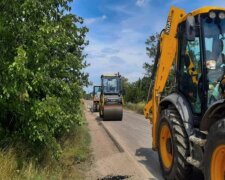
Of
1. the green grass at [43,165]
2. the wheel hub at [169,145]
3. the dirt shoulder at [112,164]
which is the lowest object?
the dirt shoulder at [112,164]

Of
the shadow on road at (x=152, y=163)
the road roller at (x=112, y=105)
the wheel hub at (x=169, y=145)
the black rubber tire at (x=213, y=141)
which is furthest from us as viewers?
the road roller at (x=112, y=105)

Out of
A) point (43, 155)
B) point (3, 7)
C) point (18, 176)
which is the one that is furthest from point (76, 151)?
point (3, 7)

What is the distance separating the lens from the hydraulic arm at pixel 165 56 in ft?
31.5

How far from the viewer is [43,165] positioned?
30.0ft

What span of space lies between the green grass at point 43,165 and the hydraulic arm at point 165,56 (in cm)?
206

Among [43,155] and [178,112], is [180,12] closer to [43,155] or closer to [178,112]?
[178,112]

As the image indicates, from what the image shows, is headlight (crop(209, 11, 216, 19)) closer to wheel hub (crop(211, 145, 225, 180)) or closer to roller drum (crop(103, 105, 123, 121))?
wheel hub (crop(211, 145, 225, 180))

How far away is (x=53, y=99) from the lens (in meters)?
8.41

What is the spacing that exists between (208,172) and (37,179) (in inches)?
124

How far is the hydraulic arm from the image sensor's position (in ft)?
31.5

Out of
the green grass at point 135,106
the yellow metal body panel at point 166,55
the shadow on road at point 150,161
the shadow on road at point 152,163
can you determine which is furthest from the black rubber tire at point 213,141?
the green grass at point 135,106

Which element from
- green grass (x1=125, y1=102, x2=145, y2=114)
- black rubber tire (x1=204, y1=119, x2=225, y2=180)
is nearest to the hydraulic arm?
black rubber tire (x1=204, y1=119, x2=225, y2=180)

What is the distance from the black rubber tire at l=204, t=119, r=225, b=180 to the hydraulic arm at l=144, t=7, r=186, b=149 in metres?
3.24

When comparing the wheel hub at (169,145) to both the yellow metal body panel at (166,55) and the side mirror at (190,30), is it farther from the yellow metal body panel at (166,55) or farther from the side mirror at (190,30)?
the side mirror at (190,30)
